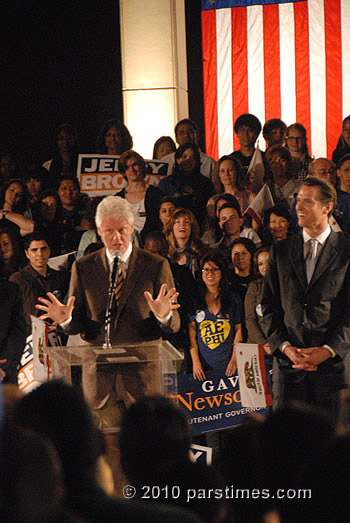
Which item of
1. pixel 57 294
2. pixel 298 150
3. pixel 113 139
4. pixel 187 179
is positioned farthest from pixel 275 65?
pixel 57 294

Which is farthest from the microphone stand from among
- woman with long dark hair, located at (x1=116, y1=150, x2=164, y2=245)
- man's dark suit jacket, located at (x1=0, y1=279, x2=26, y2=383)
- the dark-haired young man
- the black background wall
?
the black background wall

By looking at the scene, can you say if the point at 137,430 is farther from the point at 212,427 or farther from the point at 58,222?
the point at 58,222

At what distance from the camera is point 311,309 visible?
4.16 m

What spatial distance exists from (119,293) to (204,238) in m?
3.06

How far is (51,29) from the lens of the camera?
1138 centimetres

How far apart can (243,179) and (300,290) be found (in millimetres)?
3567

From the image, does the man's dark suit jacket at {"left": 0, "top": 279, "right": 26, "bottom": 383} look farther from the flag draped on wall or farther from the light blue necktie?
the flag draped on wall

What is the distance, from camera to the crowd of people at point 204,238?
13.7 feet

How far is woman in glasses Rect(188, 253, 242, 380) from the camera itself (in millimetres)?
6348

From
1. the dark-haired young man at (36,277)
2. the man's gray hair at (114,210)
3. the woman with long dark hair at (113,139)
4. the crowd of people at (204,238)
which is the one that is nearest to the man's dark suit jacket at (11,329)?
the crowd of people at (204,238)

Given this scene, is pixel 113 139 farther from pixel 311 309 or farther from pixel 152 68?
pixel 311 309

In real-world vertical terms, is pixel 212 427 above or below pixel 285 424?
below

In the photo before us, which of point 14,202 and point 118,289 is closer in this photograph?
point 118,289

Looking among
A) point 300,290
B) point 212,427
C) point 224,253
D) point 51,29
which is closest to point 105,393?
point 300,290
